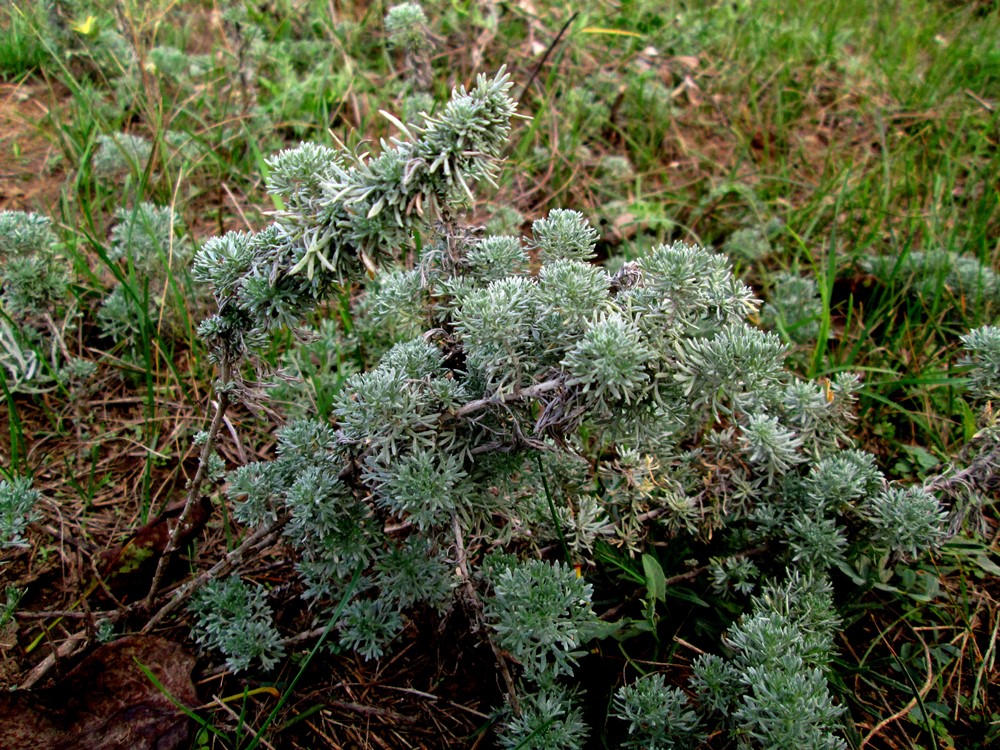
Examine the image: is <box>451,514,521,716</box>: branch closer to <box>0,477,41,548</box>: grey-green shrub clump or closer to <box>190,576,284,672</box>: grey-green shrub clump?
<box>190,576,284,672</box>: grey-green shrub clump

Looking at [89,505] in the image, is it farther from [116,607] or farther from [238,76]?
[238,76]

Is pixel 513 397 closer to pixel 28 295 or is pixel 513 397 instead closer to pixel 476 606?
pixel 476 606

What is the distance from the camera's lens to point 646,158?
4.03 m

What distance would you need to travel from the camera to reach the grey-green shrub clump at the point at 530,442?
1580 millimetres

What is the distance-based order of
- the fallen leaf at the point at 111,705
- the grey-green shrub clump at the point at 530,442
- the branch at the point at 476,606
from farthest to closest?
the fallen leaf at the point at 111,705 < the branch at the point at 476,606 < the grey-green shrub clump at the point at 530,442

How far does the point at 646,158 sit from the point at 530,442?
275 cm

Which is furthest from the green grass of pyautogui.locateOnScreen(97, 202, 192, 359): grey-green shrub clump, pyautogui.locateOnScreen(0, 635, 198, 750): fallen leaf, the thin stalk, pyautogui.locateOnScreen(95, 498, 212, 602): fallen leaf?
pyautogui.locateOnScreen(0, 635, 198, 750): fallen leaf

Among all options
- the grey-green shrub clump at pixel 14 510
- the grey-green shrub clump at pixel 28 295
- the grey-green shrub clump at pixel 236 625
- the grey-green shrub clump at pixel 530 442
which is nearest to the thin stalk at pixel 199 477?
the grey-green shrub clump at pixel 530 442

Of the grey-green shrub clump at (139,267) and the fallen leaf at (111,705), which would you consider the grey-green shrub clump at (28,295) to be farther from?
the fallen leaf at (111,705)

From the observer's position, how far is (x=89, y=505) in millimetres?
2504

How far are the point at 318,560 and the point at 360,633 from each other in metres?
0.22

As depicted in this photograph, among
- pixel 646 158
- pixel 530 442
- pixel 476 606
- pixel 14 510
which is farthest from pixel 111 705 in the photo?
pixel 646 158

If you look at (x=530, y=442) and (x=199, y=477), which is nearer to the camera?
(x=530, y=442)

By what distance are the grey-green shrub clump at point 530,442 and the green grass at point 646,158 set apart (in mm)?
311
